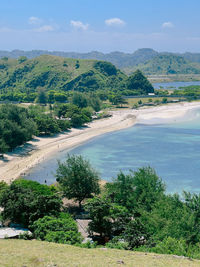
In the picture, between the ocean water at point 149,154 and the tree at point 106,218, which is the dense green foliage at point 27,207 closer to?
the tree at point 106,218

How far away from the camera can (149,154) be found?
71.8m

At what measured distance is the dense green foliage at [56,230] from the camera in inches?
1055

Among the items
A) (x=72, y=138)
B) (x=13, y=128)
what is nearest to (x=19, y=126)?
(x=13, y=128)

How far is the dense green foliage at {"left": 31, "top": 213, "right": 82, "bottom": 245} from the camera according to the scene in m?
26.8

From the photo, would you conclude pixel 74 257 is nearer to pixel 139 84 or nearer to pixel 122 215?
pixel 122 215

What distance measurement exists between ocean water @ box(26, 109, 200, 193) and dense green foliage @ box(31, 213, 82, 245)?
24721 mm

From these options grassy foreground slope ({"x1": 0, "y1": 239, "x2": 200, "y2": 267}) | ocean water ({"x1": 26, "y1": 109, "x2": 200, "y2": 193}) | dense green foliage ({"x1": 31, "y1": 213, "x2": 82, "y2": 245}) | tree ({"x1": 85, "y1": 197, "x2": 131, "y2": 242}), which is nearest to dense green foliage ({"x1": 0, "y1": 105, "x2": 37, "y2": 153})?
ocean water ({"x1": 26, "y1": 109, "x2": 200, "y2": 193})

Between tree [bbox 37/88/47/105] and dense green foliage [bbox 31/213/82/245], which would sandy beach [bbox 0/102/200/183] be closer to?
dense green foliage [bbox 31/213/82/245]

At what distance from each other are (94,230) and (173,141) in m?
56.5

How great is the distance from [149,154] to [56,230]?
45783 mm

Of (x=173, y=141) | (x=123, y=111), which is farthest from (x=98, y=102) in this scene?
(x=173, y=141)

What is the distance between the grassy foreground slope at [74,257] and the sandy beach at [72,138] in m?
32.0

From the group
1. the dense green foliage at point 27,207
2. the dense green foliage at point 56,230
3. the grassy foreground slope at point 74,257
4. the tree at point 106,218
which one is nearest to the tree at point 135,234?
the tree at point 106,218

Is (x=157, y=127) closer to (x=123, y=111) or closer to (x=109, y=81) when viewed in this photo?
(x=123, y=111)
